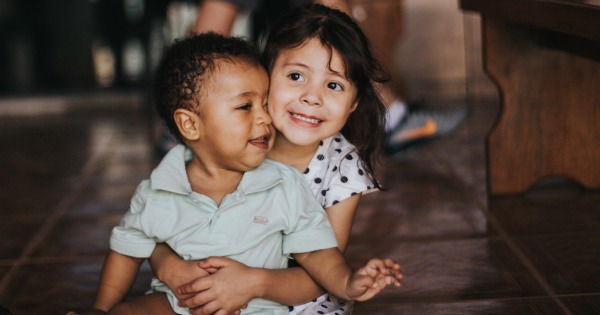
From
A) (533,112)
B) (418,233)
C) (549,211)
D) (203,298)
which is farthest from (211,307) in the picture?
(533,112)

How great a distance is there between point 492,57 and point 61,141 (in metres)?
1.81

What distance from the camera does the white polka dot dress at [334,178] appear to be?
1.37 metres

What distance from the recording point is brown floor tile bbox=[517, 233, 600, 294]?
4.82 ft

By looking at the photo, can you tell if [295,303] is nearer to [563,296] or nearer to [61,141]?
[563,296]

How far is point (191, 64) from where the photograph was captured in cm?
127

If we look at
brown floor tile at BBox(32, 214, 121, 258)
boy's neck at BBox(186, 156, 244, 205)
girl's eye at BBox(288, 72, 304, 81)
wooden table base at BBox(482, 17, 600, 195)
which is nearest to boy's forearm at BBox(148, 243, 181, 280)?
boy's neck at BBox(186, 156, 244, 205)

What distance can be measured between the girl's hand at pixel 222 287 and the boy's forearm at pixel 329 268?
10cm

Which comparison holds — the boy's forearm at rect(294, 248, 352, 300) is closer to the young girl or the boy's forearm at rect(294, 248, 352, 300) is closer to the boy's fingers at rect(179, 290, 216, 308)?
the young girl

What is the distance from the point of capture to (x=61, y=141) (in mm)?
3205

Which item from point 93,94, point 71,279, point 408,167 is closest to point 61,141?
point 93,94

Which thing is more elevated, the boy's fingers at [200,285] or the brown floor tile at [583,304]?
the boy's fingers at [200,285]

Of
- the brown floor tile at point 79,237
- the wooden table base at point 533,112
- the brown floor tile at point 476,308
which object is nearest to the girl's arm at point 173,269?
the brown floor tile at point 476,308

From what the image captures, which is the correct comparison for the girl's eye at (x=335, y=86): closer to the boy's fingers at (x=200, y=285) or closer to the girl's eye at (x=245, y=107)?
the girl's eye at (x=245, y=107)

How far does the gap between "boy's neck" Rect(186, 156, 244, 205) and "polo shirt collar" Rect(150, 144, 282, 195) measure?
25 millimetres
